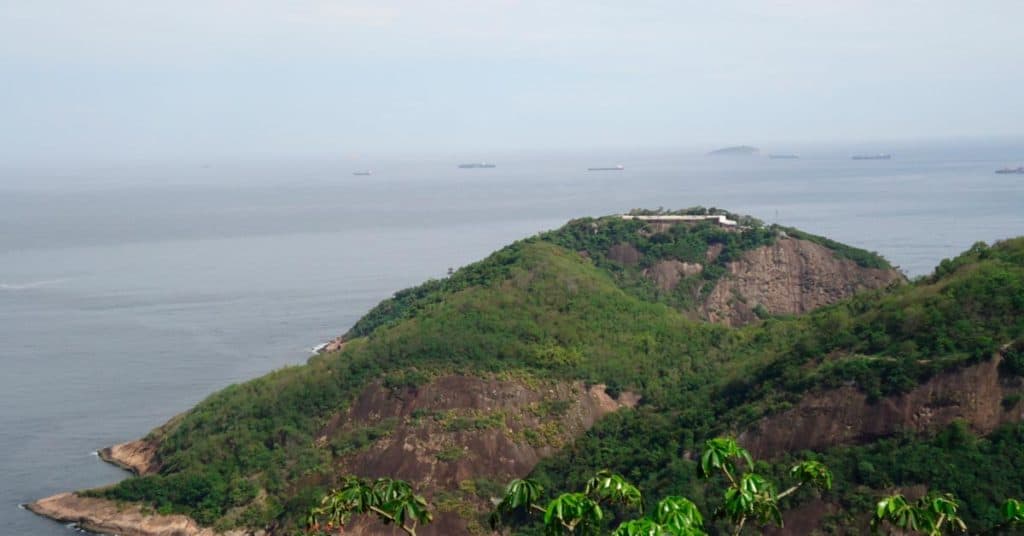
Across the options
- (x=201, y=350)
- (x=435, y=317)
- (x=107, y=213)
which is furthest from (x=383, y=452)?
(x=107, y=213)

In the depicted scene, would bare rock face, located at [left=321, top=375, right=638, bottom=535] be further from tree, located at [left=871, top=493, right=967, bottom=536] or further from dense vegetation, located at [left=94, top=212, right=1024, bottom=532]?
tree, located at [left=871, top=493, right=967, bottom=536]

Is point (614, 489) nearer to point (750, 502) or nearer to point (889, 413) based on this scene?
point (750, 502)

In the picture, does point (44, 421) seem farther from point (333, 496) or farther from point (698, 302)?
point (333, 496)

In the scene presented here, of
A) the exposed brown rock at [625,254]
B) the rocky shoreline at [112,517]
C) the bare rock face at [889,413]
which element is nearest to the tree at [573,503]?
the bare rock face at [889,413]

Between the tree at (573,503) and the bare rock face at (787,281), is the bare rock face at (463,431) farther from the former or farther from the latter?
the tree at (573,503)

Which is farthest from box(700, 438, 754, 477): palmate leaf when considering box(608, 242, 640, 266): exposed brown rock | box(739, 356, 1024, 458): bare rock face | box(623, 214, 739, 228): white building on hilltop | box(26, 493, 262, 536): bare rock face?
box(623, 214, 739, 228): white building on hilltop

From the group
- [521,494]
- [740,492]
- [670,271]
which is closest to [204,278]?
[670,271]
